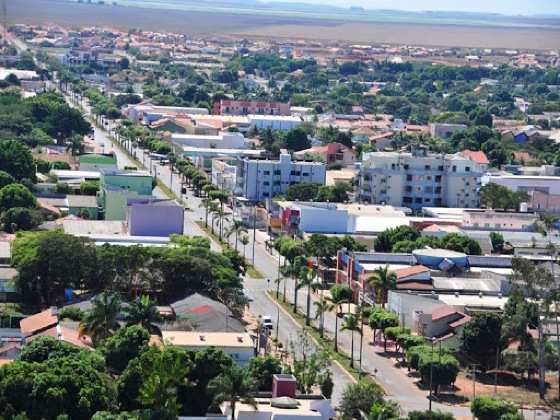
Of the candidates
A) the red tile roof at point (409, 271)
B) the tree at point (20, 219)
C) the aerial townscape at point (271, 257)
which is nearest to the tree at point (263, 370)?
the aerial townscape at point (271, 257)

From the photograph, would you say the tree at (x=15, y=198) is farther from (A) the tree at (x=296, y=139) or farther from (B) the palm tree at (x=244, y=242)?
(A) the tree at (x=296, y=139)

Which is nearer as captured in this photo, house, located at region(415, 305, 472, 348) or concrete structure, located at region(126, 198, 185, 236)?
house, located at region(415, 305, 472, 348)

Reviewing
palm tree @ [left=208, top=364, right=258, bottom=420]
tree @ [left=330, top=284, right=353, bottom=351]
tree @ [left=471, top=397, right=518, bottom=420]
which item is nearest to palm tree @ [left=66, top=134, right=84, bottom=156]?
tree @ [left=330, top=284, right=353, bottom=351]

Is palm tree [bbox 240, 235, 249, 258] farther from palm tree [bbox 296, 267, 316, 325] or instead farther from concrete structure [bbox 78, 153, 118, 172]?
concrete structure [bbox 78, 153, 118, 172]

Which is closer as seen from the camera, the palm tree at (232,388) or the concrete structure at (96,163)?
the palm tree at (232,388)

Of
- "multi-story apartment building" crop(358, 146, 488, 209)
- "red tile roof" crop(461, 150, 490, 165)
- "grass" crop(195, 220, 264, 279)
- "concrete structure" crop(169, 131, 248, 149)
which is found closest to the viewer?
"grass" crop(195, 220, 264, 279)

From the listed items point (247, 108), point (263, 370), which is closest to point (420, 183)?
point (263, 370)
